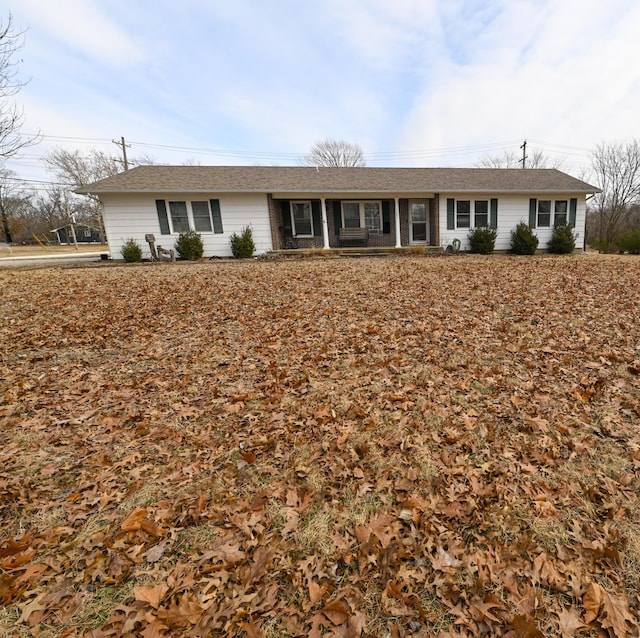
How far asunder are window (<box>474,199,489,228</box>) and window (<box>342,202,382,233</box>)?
15.0 ft

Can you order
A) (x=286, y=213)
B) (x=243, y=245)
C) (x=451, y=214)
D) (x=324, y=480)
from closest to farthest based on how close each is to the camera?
(x=324, y=480) → (x=243, y=245) → (x=286, y=213) → (x=451, y=214)

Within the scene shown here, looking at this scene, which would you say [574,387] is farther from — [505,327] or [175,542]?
[175,542]

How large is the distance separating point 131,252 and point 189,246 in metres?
2.11

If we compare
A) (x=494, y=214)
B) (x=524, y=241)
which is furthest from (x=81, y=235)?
(x=524, y=241)

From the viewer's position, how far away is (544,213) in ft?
55.7

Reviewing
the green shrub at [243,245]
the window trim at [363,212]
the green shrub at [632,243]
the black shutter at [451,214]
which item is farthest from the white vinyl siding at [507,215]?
the green shrub at [243,245]

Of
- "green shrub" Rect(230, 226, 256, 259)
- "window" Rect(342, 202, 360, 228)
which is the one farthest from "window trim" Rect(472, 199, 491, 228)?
"green shrub" Rect(230, 226, 256, 259)

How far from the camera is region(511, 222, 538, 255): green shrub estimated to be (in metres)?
15.6

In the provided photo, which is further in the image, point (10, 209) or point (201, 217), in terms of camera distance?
point (10, 209)

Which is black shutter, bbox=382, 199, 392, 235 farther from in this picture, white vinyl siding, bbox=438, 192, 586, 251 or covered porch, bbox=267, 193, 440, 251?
white vinyl siding, bbox=438, 192, 586, 251

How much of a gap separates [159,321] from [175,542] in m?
4.62

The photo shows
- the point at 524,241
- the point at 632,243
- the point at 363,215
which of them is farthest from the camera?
the point at 632,243

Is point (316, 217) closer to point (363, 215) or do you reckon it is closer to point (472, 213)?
point (363, 215)

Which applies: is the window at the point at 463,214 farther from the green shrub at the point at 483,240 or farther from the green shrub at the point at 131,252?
the green shrub at the point at 131,252
